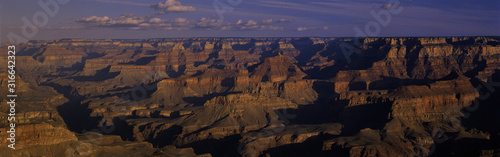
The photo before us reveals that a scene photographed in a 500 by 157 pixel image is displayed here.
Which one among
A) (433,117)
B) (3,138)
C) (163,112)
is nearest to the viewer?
(3,138)

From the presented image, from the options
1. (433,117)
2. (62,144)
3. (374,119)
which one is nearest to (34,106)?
(62,144)

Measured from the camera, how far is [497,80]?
525 feet

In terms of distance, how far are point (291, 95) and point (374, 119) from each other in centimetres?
6444

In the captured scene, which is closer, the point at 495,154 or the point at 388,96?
the point at 495,154

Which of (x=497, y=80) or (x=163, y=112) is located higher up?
(x=497, y=80)

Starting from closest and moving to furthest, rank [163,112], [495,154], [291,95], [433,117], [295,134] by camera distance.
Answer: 1. [495,154]
2. [295,134]
3. [433,117]
4. [163,112]
5. [291,95]

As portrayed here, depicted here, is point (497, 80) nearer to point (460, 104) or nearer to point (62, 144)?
point (460, 104)

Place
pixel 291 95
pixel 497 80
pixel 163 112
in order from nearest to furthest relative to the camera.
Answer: pixel 163 112 → pixel 497 80 → pixel 291 95

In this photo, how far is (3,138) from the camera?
82250 millimetres

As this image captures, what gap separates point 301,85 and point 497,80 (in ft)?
228

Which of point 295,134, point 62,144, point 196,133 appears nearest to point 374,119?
point 295,134

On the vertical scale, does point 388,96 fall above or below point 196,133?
above

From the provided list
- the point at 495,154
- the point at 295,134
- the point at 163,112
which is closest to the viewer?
the point at 495,154

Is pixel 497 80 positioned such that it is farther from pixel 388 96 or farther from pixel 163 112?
pixel 163 112
